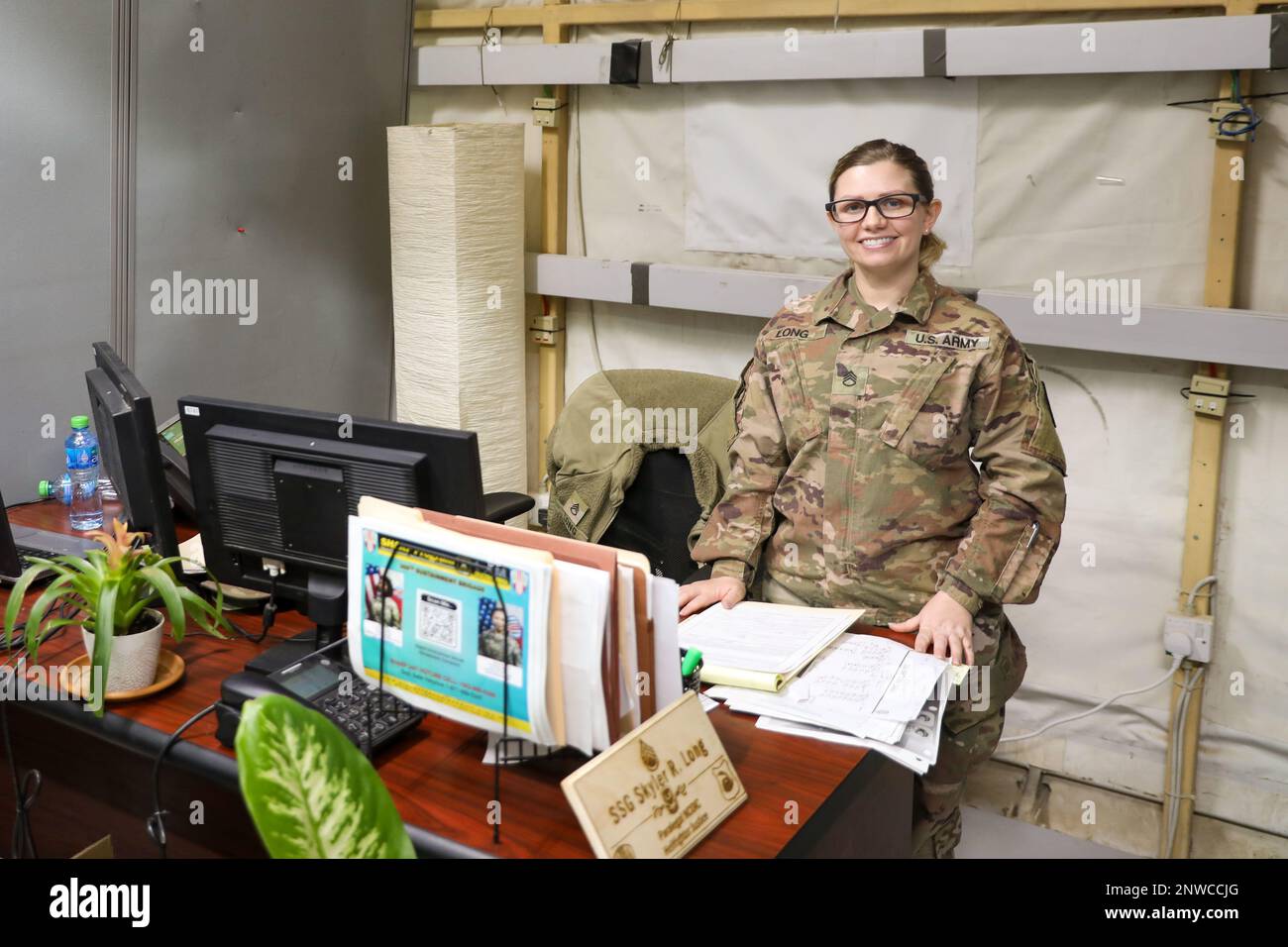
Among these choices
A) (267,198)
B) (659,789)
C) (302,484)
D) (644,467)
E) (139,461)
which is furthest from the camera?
(267,198)

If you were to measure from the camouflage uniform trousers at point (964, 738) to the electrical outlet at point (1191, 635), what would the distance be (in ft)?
3.37

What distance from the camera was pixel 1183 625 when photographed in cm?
291

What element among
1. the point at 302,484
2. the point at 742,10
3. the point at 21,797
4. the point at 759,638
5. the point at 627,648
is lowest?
the point at 21,797

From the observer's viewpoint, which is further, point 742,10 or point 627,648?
point 742,10

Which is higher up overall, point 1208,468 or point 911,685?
point 1208,468

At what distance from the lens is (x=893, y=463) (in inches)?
83.1

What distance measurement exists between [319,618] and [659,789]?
2.47 ft

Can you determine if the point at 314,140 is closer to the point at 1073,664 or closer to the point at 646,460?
the point at 646,460

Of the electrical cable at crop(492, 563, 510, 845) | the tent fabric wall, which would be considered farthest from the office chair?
the electrical cable at crop(492, 563, 510, 845)

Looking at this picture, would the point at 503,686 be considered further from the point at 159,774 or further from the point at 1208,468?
the point at 1208,468

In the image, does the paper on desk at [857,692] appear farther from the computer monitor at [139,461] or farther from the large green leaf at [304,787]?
the computer monitor at [139,461]

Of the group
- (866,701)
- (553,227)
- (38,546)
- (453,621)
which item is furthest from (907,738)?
(553,227)

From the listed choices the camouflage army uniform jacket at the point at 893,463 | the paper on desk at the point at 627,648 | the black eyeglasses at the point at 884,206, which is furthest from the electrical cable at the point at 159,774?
the black eyeglasses at the point at 884,206
